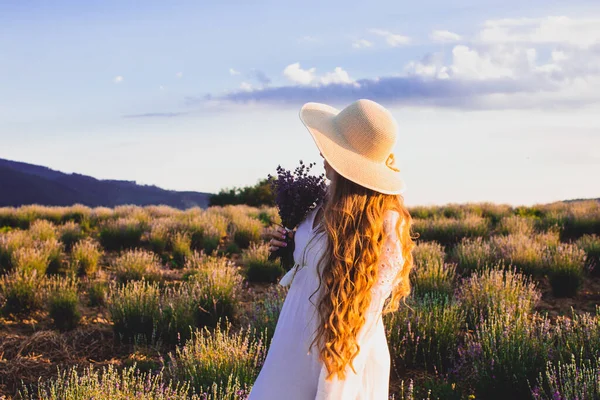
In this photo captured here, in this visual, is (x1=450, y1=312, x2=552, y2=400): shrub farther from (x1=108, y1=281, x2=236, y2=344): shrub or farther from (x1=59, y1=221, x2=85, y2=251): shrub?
(x1=59, y1=221, x2=85, y2=251): shrub

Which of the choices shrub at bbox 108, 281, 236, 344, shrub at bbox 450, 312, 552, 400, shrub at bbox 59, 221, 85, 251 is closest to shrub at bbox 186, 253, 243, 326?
shrub at bbox 108, 281, 236, 344

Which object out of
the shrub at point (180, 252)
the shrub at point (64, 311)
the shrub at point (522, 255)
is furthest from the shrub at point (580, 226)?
the shrub at point (64, 311)

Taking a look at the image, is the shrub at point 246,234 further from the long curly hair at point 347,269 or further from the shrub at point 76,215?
the long curly hair at point 347,269

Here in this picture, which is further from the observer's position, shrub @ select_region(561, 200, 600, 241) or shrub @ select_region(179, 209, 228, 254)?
shrub @ select_region(561, 200, 600, 241)

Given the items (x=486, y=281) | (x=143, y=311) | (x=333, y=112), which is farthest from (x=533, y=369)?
(x=143, y=311)

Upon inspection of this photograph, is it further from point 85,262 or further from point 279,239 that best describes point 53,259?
point 279,239

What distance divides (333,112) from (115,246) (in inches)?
392

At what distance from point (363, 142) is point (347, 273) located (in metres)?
0.57

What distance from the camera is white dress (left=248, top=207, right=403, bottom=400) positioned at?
2314mm

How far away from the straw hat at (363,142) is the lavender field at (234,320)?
71.4 inches

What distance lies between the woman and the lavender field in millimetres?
1266


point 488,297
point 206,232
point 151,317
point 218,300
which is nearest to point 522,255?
point 488,297

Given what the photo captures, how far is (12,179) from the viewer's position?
36.6 metres

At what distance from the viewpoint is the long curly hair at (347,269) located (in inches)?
88.9
